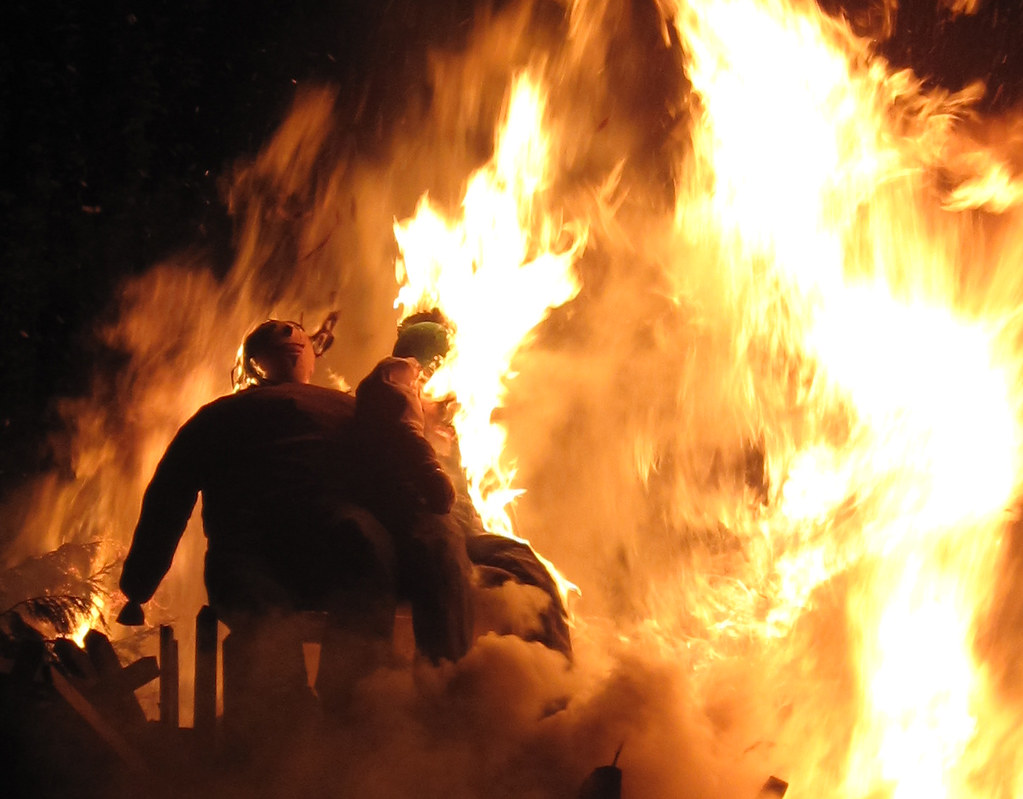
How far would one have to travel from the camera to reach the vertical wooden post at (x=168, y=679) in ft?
14.2

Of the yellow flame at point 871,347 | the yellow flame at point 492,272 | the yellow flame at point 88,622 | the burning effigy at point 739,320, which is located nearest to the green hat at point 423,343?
the burning effigy at point 739,320

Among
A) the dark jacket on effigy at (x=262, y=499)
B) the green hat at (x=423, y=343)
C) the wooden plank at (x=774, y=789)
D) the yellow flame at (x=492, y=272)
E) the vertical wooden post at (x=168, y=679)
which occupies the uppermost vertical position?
the yellow flame at (x=492, y=272)

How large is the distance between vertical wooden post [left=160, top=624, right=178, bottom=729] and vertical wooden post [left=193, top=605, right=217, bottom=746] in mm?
87

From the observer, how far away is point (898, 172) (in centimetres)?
597

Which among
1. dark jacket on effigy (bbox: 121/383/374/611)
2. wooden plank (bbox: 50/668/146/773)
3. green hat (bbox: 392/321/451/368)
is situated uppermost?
green hat (bbox: 392/321/451/368)

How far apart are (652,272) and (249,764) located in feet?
12.1

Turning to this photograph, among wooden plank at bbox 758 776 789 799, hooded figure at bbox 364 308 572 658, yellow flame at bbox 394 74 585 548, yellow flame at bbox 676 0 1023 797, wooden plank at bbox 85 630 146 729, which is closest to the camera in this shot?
wooden plank at bbox 758 776 789 799

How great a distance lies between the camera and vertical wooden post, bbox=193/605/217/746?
427 cm

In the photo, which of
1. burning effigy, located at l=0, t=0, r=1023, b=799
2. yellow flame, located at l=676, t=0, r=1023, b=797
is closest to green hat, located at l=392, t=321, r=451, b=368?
burning effigy, located at l=0, t=0, r=1023, b=799

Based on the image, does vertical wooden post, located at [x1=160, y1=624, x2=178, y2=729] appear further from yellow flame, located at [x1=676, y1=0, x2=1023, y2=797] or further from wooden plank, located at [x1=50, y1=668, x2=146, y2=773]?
yellow flame, located at [x1=676, y1=0, x2=1023, y2=797]

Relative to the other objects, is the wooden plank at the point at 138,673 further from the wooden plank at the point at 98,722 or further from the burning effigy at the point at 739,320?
the burning effigy at the point at 739,320

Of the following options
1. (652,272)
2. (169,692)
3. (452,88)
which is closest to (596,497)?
(652,272)

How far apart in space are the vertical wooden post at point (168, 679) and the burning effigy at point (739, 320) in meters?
1.45

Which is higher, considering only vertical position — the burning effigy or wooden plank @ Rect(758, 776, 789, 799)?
the burning effigy
